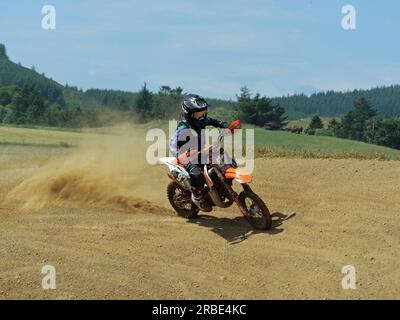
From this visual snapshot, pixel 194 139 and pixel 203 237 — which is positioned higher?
pixel 194 139

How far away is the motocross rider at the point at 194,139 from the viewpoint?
995 centimetres

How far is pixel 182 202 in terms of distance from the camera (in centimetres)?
1090

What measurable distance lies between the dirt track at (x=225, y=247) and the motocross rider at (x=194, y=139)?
63 cm

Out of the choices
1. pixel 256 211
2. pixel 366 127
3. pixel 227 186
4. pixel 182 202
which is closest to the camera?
pixel 256 211

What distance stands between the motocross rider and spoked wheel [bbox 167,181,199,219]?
1.42 ft

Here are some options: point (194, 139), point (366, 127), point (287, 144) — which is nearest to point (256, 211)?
point (194, 139)

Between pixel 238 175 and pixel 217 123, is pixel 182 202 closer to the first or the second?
pixel 217 123

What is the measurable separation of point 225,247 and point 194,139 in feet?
7.44

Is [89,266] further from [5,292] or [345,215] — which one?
[345,215]

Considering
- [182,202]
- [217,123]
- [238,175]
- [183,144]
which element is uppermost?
[217,123]

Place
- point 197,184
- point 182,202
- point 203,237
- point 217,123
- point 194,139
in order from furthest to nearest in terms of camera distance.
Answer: point 182,202 → point 217,123 → point 194,139 → point 197,184 → point 203,237

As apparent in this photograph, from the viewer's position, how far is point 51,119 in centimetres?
7825

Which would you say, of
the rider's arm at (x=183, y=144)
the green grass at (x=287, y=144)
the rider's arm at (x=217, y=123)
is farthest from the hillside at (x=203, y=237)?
the rider's arm at (x=217, y=123)

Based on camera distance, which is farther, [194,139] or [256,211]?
[194,139]
